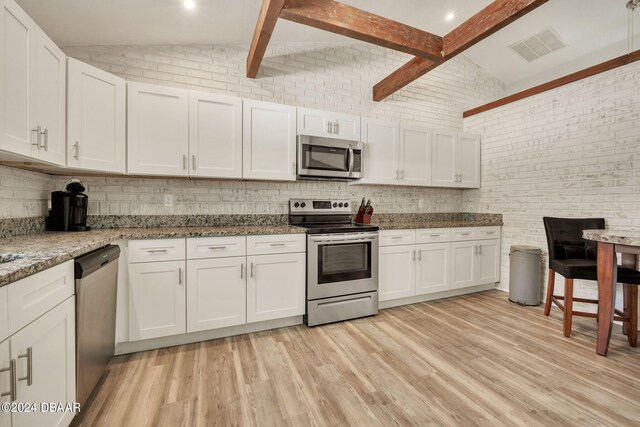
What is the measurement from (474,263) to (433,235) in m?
0.80

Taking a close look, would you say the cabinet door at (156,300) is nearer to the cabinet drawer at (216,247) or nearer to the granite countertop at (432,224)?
the cabinet drawer at (216,247)

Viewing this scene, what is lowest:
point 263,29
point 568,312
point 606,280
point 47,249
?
point 568,312

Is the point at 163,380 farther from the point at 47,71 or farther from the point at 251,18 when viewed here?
the point at 251,18

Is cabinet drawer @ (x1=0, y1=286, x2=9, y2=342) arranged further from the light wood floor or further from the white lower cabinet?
the white lower cabinet

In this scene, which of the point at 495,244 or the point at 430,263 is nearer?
the point at 430,263

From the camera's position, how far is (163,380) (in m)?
1.84

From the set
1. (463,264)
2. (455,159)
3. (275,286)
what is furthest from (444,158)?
(275,286)

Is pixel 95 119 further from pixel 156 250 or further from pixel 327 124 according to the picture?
pixel 327 124

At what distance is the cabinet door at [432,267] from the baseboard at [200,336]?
151cm

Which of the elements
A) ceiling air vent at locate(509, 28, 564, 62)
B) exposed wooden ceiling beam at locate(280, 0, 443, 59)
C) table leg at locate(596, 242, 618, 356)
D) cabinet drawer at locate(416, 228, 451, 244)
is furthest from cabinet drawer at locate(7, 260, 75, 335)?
ceiling air vent at locate(509, 28, 564, 62)

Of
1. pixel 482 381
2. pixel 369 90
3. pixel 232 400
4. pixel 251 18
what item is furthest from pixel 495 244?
pixel 251 18

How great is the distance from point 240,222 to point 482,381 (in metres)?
2.47

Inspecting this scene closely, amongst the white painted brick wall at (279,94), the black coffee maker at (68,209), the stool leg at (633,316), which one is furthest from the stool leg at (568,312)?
the black coffee maker at (68,209)

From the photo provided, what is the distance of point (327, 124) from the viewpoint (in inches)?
120
